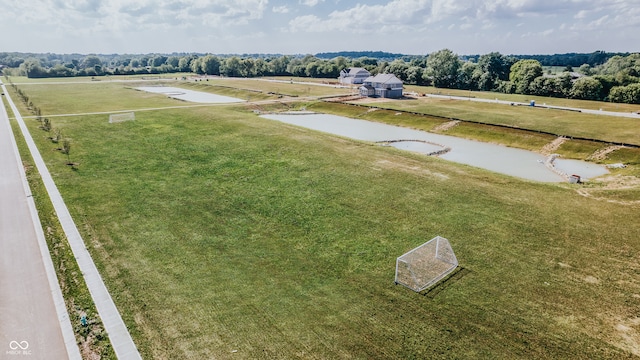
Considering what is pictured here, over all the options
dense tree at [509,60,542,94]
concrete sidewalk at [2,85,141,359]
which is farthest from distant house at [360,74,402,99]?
concrete sidewalk at [2,85,141,359]

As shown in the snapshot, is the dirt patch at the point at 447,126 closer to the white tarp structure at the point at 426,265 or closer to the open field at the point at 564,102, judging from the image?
the open field at the point at 564,102

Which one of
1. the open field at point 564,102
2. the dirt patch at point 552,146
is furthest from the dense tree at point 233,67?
the dirt patch at point 552,146

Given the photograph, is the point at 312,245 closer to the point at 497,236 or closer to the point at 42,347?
the point at 497,236

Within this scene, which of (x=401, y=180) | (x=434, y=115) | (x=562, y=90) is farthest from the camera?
(x=562, y=90)

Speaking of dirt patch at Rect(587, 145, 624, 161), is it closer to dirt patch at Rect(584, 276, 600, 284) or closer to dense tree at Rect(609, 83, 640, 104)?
dirt patch at Rect(584, 276, 600, 284)

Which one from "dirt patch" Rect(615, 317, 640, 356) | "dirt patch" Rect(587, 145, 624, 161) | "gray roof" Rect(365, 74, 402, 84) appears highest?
"gray roof" Rect(365, 74, 402, 84)

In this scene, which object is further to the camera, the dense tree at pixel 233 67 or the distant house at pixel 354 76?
the dense tree at pixel 233 67

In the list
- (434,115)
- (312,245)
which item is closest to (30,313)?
(312,245)
